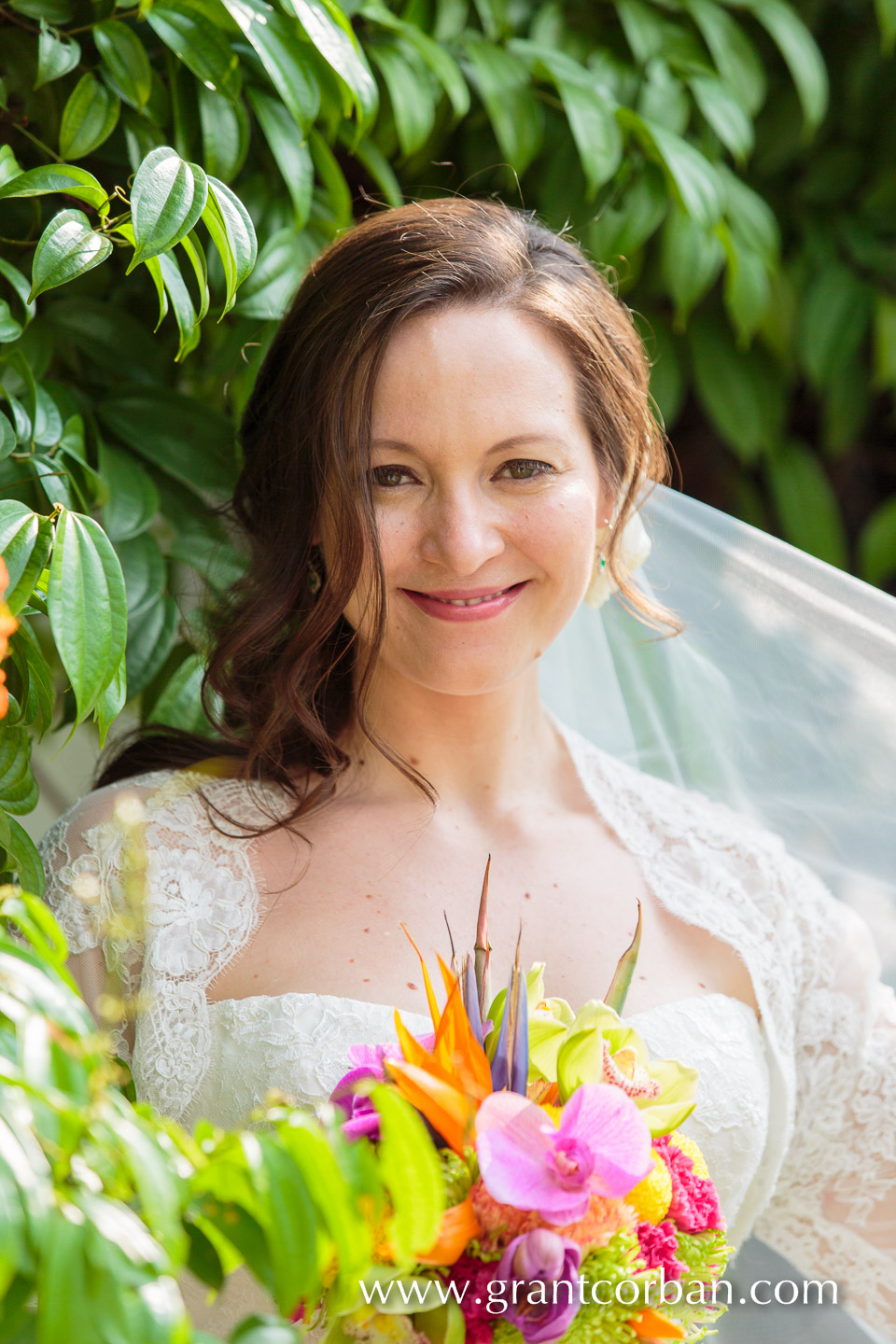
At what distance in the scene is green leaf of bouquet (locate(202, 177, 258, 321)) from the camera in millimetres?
820

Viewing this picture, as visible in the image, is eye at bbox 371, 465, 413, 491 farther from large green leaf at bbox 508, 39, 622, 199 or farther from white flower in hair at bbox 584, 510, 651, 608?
large green leaf at bbox 508, 39, 622, 199

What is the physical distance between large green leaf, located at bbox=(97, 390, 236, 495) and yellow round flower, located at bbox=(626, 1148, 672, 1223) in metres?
0.88

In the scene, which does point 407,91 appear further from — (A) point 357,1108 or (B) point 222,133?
(A) point 357,1108

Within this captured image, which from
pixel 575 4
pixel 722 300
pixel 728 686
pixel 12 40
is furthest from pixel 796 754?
pixel 12 40

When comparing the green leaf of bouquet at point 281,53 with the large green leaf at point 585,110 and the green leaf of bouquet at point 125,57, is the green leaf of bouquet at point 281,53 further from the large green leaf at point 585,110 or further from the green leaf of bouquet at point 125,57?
the large green leaf at point 585,110

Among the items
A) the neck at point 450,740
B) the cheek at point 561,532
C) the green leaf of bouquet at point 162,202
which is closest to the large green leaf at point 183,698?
the neck at point 450,740

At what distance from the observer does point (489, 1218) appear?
673 mm

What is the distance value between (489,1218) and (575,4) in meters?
1.49

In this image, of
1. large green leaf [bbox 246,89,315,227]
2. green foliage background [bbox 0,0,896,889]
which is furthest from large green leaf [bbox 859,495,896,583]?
Result: large green leaf [bbox 246,89,315,227]

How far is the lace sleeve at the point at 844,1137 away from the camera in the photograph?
4.32 feet

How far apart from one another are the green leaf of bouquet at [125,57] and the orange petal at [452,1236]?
36.9 inches

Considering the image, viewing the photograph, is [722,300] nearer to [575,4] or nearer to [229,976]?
[575,4]

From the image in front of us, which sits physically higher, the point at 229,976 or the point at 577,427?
the point at 577,427

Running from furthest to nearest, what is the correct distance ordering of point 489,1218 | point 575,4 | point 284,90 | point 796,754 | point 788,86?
point 788,86
point 575,4
point 796,754
point 284,90
point 489,1218
